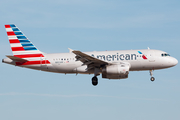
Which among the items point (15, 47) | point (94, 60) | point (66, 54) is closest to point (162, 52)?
point (94, 60)

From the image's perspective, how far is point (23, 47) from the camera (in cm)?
4441

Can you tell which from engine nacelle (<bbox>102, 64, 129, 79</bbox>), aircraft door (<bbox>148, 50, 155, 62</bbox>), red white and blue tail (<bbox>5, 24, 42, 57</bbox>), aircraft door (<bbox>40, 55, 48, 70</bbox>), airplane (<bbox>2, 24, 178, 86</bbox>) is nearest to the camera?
engine nacelle (<bbox>102, 64, 129, 79</bbox>)

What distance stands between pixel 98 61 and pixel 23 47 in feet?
38.5

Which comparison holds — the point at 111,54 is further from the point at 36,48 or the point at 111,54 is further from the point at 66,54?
the point at 36,48

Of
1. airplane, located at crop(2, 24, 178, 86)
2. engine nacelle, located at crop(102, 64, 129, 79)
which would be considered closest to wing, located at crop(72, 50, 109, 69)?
airplane, located at crop(2, 24, 178, 86)

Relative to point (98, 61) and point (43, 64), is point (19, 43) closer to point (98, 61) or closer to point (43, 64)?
point (43, 64)

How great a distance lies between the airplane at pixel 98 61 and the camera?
131 ft

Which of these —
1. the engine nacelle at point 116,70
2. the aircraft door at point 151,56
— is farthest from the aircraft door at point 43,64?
the aircraft door at point 151,56

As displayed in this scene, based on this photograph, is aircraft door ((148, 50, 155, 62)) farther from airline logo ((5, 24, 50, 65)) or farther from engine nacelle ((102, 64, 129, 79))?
airline logo ((5, 24, 50, 65))

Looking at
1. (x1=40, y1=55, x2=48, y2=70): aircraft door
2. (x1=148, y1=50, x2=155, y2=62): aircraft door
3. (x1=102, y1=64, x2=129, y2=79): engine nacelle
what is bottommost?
(x1=102, y1=64, x2=129, y2=79): engine nacelle

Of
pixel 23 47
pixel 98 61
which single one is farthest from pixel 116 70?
pixel 23 47

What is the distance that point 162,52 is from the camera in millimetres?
42250

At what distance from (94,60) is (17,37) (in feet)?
42.4

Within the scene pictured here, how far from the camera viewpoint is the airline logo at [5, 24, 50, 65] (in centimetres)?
4291
